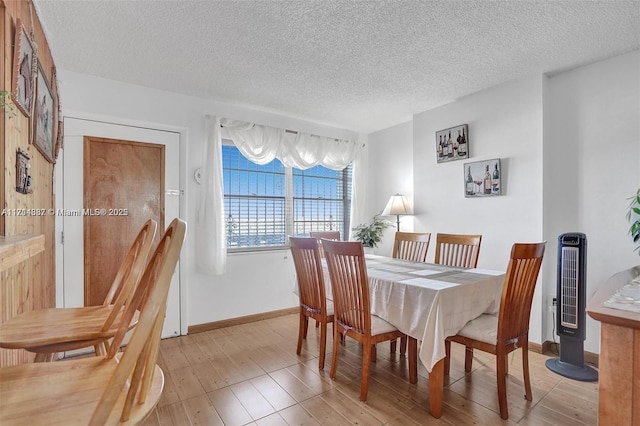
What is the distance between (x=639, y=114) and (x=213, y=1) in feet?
10.2

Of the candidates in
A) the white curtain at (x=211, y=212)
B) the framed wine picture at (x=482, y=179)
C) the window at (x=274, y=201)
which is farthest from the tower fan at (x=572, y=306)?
the white curtain at (x=211, y=212)

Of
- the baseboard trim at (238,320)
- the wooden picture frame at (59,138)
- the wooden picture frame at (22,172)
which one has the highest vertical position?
the wooden picture frame at (59,138)

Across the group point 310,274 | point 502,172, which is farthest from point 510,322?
point 502,172

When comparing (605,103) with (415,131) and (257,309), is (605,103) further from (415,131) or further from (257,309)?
(257,309)

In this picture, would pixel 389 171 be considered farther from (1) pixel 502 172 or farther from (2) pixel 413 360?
(2) pixel 413 360

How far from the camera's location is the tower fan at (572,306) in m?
2.27

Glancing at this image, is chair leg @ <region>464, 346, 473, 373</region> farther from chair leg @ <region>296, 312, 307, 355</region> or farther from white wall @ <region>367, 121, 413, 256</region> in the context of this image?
white wall @ <region>367, 121, 413, 256</region>

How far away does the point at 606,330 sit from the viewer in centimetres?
97

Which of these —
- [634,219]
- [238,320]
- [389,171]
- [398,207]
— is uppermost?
[389,171]

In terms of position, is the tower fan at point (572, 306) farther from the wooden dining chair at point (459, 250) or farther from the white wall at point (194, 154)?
the white wall at point (194, 154)

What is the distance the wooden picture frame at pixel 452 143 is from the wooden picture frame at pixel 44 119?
11.2ft

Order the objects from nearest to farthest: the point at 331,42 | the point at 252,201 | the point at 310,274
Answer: the point at 331,42 < the point at 310,274 < the point at 252,201

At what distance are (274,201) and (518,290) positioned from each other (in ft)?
9.12

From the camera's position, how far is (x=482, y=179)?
314 cm
